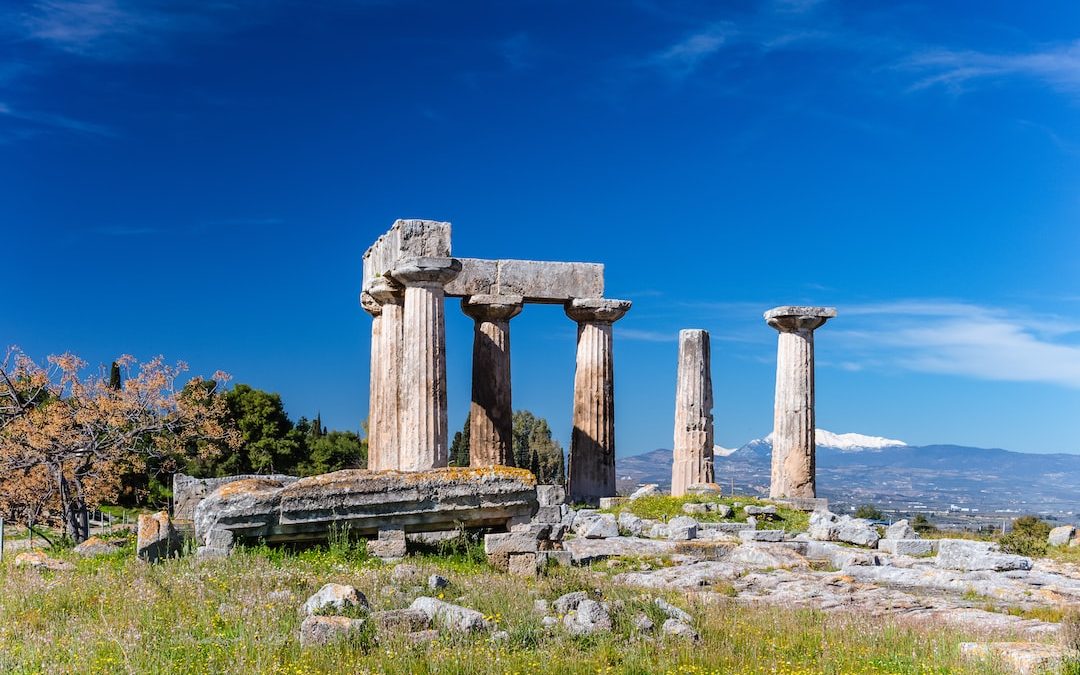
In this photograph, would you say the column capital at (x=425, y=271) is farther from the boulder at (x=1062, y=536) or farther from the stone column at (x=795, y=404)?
the boulder at (x=1062, y=536)

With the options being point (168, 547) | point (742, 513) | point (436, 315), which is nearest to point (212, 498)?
point (168, 547)

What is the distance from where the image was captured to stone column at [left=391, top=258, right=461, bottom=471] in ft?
78.8

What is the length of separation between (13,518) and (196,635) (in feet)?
60.4

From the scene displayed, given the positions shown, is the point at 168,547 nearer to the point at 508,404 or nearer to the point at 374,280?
the point at 374,280

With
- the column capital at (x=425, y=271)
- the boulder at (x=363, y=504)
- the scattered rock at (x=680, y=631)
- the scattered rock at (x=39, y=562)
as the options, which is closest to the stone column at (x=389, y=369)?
the column capital at (x=425, y=271)

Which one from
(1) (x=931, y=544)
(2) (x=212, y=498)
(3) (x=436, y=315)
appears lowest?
(1) (x=931, y=544)

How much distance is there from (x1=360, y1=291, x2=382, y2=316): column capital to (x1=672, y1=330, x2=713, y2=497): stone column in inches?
362

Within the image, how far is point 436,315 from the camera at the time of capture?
24250mm

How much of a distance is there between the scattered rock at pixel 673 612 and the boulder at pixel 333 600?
3.42 meters

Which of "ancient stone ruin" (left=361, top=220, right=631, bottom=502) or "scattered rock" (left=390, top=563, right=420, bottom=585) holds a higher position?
"ancient stone ruin" (left=361, top=220, right=631, bottom=502)

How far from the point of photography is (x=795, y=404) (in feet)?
101

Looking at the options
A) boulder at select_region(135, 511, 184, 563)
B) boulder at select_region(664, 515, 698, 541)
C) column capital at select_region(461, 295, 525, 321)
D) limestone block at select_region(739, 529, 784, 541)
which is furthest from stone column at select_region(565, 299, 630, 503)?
boulder at select_region(135, 511, 184, 563)

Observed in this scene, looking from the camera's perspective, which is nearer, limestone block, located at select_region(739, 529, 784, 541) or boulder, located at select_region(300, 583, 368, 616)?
boulder, located at select_region(300, 583, 368, 616)

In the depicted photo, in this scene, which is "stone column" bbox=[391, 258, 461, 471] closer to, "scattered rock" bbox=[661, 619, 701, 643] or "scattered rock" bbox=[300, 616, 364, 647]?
"scattered rock" bbox=[661, 619, 701, 643]
